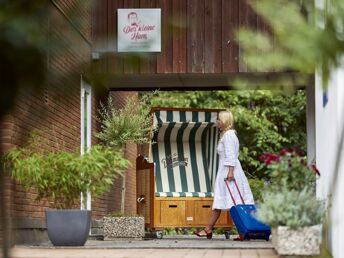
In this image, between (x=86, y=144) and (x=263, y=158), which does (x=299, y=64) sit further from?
(x=86, y=144)

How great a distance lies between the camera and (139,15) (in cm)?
1434

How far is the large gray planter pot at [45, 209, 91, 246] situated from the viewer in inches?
384

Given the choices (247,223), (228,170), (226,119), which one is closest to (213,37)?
(226,119)

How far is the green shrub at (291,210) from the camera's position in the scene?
7078 mm

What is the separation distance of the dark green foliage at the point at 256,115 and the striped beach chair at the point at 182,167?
440 inches

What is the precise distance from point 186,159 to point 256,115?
40.3 ft

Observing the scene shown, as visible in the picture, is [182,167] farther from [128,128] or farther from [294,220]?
[294,220]

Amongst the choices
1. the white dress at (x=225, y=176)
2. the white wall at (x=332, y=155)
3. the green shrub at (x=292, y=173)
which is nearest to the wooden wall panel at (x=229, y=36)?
the white dress at (x=225, y=176)

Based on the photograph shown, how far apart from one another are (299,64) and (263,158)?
6.87 meters

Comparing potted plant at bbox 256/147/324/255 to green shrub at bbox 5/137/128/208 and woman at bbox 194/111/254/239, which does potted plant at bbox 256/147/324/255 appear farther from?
woman at bbox 194/111/254/239

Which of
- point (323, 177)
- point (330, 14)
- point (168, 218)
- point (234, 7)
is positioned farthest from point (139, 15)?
point (330, 14)

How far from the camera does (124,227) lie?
12203 millimetres

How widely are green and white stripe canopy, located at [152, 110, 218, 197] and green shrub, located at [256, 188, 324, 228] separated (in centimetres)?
630

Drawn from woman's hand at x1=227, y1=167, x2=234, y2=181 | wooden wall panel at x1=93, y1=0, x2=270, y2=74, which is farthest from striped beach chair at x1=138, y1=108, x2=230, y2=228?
woman's hand at x1=227, y1=167, x2=234, y2=181
